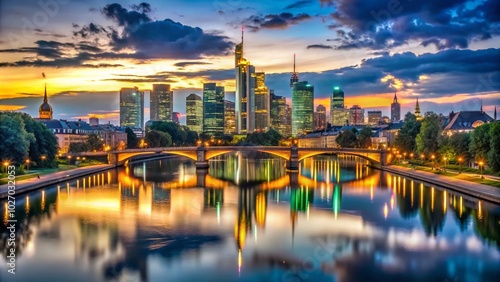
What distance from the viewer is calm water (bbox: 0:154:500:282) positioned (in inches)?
1046

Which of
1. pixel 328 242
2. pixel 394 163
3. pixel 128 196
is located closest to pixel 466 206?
pixel 328 242

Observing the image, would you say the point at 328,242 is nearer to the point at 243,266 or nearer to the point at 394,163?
the point at 243,266

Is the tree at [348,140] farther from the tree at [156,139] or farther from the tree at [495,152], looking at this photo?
the tree at [495,152]

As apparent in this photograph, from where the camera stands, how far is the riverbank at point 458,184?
4578 cm

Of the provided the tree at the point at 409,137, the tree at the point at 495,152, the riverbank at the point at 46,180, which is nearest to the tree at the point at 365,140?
the tree at the point at 409,137

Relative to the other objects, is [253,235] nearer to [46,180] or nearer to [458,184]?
[458,184]

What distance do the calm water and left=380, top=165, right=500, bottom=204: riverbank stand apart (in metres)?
1.32

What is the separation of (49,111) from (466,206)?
12861cm

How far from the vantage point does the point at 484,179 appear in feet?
182

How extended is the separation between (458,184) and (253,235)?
2931 centimetres

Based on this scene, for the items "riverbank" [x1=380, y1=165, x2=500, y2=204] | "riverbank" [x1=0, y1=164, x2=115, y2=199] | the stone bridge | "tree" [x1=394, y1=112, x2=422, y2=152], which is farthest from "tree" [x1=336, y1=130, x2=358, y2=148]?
"riverbank" [x1=0, y1=164, x2=115, y2=199]

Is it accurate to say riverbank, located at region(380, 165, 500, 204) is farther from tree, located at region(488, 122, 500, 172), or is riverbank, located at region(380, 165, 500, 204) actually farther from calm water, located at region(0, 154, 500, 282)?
tree, located at region(488, 122, 500, 172)

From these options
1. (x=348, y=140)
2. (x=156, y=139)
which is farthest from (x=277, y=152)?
(x=348, y=140)

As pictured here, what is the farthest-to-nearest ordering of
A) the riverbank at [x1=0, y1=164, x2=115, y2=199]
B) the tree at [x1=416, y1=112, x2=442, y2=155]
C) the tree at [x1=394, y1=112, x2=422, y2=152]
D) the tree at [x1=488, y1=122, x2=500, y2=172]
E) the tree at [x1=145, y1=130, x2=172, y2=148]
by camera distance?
the tree at [x1=145, y1=130, x2=172, y2=148]
the tree at [x1=394, y1=112, x2=422, y2=152]
the tree at [x1=416, y1=112, x2=442, y2=155]
the tree at [x1=488, y1=122, x2=500, y2=172]
the riverbank at [x1=0, y1=164, x2=115, y2=199]
